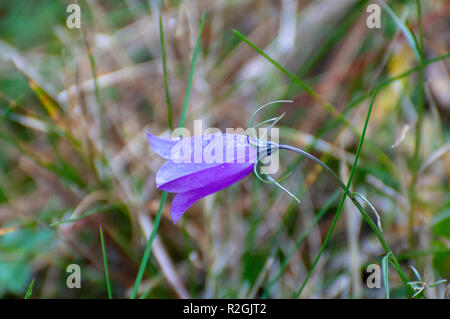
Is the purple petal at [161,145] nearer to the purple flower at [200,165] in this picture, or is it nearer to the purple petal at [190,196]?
the purple flower at [200,165]

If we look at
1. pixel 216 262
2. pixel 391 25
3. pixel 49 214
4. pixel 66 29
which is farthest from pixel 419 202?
pixel 66 29

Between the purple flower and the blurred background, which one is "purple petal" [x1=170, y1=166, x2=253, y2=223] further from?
the blurred background


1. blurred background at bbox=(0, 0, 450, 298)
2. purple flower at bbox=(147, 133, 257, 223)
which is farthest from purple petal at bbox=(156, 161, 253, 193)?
blurred background at bbox=(0, 0, 450, 298)

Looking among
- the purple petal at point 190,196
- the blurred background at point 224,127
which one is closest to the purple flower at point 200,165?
the purple petal at point 190,196

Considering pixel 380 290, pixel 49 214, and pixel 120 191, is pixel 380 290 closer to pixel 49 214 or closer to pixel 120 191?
pixel 120 191

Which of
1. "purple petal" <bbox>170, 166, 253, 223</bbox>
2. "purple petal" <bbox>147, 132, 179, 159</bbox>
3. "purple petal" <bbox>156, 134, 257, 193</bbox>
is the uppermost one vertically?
"purple petal" <bbox>147, 132, 179, 159</bbox>

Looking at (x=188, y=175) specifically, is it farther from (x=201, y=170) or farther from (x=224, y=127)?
(x=224, y=127)

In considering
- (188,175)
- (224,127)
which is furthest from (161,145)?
(224,127)
